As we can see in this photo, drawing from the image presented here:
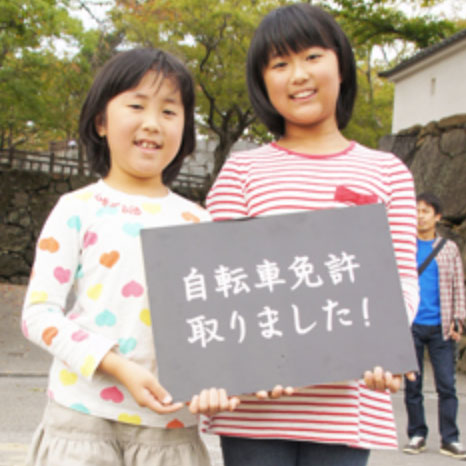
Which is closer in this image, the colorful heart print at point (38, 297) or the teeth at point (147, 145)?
the colorful heart print at point (38, 297)

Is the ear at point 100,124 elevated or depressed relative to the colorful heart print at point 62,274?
elevated

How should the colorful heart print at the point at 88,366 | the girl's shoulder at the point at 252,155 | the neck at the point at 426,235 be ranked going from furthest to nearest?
1. the neck at the point at 426,235
2. the girl's shoulder at the point at 252,155
3. the colorful heart print at the point at 88,366

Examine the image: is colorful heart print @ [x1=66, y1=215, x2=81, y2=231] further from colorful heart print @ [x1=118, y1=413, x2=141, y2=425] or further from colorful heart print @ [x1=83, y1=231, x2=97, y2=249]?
colorful heart print @ [x1=118, y1=413, x2=141, y2=425]

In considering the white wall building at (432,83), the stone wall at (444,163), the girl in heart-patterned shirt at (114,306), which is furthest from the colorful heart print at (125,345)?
the white wall building at (432,83)

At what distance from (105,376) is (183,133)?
0.80 m

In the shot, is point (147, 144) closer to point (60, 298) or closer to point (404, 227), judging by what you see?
point (60, 298)

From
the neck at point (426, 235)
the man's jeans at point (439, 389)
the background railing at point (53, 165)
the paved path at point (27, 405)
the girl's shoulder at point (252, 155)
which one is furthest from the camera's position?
the background railing at point (53, 165)

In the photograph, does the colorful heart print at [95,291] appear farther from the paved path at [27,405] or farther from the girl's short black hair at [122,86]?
the paved path at [27,405]

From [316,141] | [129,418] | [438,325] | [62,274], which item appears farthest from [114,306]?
[438,325]

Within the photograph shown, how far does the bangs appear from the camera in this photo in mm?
1887

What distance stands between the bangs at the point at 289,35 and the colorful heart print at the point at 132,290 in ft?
2.42

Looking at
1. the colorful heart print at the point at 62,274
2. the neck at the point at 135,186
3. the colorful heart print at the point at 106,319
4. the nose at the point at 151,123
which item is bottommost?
the colorful heart print at the point at 106,319

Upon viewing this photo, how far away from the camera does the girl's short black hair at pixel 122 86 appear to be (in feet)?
6.25

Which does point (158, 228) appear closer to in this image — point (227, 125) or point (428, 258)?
point (428, 258)
